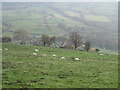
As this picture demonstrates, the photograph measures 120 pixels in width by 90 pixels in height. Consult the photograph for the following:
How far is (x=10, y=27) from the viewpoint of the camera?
178 m

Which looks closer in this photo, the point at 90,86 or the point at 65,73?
the point at 90,86

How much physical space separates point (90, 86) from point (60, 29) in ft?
572

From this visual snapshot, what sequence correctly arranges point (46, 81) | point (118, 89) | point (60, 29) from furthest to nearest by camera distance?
point (60, 29)
point (46, 81)
point (118, 89)

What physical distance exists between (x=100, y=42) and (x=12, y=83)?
129m

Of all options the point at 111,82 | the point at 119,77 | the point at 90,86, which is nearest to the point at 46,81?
the point at 90,86

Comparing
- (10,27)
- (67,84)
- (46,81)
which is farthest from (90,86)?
(10,27)

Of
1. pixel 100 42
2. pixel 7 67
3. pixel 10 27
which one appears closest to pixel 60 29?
pixel 10 27

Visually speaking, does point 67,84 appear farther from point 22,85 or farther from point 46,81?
point 22,85

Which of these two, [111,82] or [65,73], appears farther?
[65,73]

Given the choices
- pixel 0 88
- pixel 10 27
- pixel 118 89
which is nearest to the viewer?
pixel 0 88

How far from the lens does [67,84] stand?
17906mm

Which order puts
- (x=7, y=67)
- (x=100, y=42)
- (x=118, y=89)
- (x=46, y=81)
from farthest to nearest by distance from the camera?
(x=100, y=42) → (x=7, y=67) → (x=46, y=81) → (x=118, y=89)

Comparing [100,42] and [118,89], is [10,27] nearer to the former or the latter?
[100,42]

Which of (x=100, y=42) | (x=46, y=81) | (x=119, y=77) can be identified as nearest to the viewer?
(x=46, y=81)
